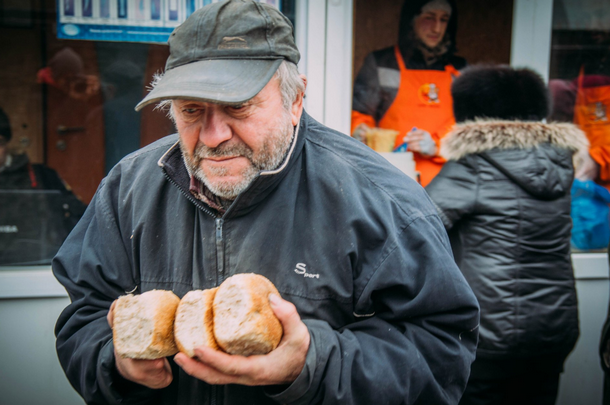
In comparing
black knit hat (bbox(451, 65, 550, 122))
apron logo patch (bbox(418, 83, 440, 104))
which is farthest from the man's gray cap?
apron logo patch (bbox(418, 83, 440, 104))

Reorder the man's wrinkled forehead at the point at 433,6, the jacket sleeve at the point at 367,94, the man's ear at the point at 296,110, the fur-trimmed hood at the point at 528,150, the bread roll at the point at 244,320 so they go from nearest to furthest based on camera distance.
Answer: the bread roll at the point at 244,320, the man's ear at the point at 296,110, the fur-trimmed hood at the point at 528,150, the jacket sleeve at the point at 367,94, the man's wrinkled forehead at the point at 433,6

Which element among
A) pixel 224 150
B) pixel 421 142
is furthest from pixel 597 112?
pixel 224 150

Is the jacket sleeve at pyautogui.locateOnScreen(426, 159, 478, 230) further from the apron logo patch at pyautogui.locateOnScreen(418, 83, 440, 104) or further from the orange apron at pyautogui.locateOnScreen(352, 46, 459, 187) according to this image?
the apron logo patch at pyautogui.locateOnScreen(418, 83, 440, 104)

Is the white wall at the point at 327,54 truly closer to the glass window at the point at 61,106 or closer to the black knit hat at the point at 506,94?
the glass window at the point at 61,106

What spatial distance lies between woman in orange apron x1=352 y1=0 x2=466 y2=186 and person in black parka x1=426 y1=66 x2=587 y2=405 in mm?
976

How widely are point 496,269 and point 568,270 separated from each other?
1.47 ft

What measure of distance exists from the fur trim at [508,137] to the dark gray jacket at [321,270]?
130cm

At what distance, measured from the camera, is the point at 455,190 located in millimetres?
2615

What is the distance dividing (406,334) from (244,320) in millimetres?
489

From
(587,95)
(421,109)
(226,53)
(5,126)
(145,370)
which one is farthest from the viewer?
(587,95)

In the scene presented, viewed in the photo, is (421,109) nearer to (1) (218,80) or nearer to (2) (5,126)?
(1) (218,80)

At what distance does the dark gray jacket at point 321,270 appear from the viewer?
4.32ft

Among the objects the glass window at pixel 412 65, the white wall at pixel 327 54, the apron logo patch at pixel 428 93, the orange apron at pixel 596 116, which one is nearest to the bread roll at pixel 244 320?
the white wall at pixel 327 54

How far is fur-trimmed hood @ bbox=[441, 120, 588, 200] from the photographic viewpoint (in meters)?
2.56
